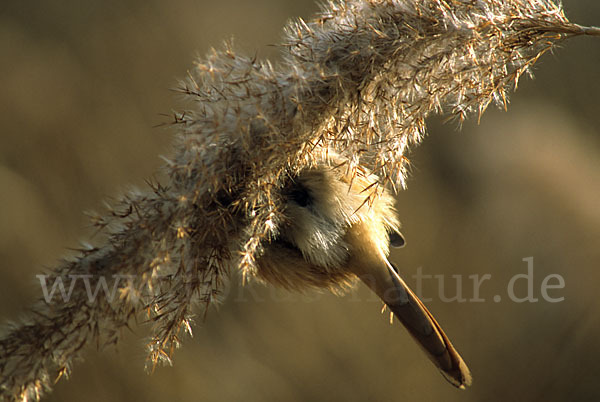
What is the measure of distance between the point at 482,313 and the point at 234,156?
1275 millimetres

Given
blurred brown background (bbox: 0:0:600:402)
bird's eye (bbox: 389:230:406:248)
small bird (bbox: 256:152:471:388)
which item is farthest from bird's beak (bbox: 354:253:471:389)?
blurred brown background (bbox: 0:0:600:402)

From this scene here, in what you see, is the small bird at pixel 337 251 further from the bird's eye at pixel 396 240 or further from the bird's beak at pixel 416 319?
the bird's eye at pixel 396 240

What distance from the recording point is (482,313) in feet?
4.86

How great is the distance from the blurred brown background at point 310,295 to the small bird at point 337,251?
0.66 metres

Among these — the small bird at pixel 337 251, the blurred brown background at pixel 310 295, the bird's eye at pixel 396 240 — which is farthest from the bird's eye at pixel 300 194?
the blurred brown background at pixel 310 295

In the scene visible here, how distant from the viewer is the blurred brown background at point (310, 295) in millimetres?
1077

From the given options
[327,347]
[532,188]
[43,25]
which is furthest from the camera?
[532,188]

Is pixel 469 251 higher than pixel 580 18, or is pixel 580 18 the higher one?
pixel 580 18

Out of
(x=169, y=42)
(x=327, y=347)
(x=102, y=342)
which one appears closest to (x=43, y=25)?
(x=169, y=42)

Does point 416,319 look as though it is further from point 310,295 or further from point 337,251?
point 310,295

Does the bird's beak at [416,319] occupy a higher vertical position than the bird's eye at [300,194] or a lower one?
lower

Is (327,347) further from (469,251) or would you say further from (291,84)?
(291,84)

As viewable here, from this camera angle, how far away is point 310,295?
91 cm

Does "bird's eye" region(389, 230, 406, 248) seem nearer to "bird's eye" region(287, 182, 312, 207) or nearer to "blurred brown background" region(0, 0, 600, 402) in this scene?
"bird's eye" region(287, 182, 312, 207)
